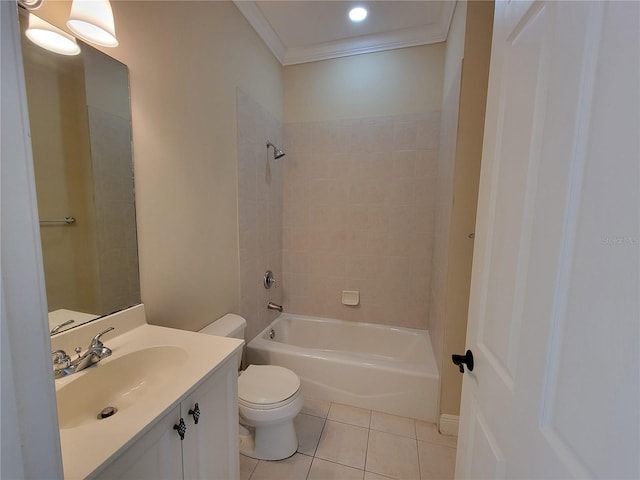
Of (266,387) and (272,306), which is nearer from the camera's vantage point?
(266,387)

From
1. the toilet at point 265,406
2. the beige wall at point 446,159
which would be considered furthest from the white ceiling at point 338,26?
the toilet at point 265,406

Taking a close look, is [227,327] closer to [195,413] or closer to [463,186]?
[195,413]

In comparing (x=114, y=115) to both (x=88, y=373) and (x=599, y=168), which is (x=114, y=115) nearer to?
(x=88, y=373)

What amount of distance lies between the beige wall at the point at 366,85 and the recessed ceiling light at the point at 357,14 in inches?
13.4

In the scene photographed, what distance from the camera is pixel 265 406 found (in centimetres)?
140

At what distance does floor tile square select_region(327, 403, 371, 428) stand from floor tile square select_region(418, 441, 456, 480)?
1.17 feet

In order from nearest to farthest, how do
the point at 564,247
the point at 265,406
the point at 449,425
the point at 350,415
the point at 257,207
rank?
the point at 564,247, the point at 265,406, the point at 449,425, the point at 350,415, the point at 257,207

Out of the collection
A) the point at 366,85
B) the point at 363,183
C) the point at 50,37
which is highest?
the point at 366,85

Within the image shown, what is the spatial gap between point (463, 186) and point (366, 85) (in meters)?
1.35

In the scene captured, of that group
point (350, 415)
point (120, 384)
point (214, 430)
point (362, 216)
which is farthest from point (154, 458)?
point (362, 216)

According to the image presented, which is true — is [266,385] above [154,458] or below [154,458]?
below

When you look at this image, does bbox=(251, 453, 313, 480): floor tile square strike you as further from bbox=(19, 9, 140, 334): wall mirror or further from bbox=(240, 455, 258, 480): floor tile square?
bbox=(19, 9, 140, 334): wall mirror

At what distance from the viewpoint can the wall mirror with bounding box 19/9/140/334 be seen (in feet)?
2.92

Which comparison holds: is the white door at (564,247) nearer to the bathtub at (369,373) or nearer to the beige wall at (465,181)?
the beige wall at (465,181)
